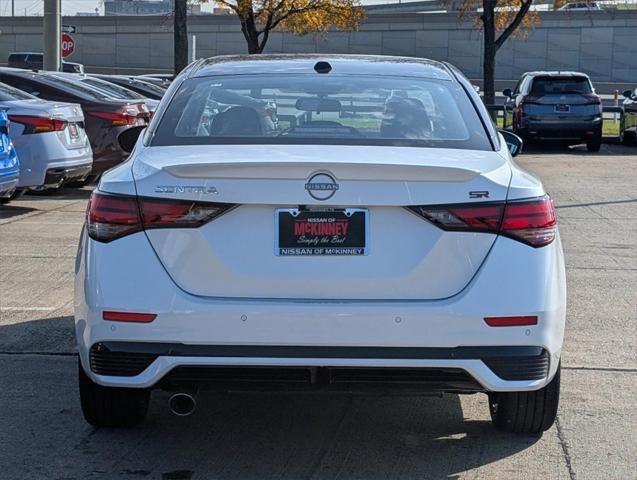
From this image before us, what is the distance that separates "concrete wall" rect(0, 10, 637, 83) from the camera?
5988 centimetres

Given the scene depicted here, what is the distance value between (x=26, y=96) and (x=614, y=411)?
376 inches

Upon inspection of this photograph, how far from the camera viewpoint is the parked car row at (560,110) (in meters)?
23.5

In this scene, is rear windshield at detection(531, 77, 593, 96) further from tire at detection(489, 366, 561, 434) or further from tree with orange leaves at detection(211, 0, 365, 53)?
tire at detection(489, 366, 561, 434)

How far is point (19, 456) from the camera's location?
15.7 feet

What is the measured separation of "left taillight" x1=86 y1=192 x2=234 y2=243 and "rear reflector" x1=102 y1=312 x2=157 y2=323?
29 cm

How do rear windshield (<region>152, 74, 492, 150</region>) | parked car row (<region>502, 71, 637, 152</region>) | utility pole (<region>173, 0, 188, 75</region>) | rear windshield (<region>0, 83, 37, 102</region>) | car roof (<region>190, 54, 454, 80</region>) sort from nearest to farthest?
rear windshield (<region>152, 74, 492, 150</region>) < car roof (<region>190, 54, 454, 80</region>) < rear windshield (<region>0, 83, 37, 102</region>) < utility pole (<region>173, 0, 188, 75</region>) < parked car row (<region>502, 71, 637, 152</region>)

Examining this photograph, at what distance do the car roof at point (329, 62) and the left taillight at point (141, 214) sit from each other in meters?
1.31

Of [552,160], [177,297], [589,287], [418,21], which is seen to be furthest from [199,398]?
[418,21]

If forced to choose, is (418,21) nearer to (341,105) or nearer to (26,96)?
(26,96)

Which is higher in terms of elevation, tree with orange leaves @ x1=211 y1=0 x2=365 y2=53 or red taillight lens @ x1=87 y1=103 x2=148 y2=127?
tree with orange leaves @ x1=211 y1=0 x2=365 y2=53

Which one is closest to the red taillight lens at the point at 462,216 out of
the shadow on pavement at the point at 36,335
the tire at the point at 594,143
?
the shadow on pavement at the point at 36,335

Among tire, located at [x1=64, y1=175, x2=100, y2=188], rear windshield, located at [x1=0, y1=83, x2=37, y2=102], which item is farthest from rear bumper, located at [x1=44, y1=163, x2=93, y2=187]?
tire, located at [x1=64, y1=175, x2=100, y2=188]

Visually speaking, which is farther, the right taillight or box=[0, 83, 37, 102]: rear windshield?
box=[0, 83, 37, 102]: rear windshield

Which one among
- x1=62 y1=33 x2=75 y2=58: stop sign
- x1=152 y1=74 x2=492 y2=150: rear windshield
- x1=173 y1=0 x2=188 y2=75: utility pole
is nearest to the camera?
x1=152 y1=74 x2=492 y2=150: rear windshield
